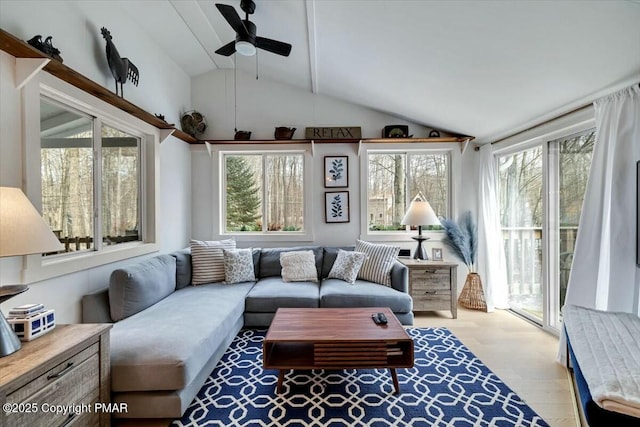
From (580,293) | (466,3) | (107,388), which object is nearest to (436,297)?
(580,293)

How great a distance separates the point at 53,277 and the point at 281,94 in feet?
10.9

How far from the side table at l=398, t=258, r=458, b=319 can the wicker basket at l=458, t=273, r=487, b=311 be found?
48 cm

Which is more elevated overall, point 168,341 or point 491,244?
point 491,244

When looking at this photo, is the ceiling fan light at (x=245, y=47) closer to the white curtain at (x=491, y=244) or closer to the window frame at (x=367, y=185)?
the window frame at (x=367, y=185)

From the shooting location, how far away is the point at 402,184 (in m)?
4.14

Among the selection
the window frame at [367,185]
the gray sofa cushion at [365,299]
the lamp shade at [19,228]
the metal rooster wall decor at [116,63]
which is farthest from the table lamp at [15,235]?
the window frame at [367,185]

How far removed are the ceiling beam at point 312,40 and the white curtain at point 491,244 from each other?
96.4 inches

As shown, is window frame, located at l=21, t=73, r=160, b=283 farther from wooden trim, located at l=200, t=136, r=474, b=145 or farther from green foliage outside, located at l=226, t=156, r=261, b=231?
green foliage outside, located at l=226, t=156, r=261, b=231

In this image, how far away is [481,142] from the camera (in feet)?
12.7

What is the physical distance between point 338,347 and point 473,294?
2.58m

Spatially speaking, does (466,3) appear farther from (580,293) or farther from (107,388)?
(107,388)

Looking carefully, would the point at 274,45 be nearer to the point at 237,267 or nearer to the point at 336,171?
the point at 336,171

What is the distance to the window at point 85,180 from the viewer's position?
6.71 feet

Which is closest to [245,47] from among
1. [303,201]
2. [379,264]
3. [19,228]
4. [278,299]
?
[19,228]
